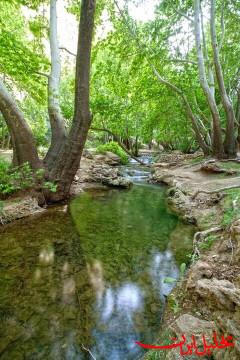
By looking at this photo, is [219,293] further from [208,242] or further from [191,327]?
[208,242]

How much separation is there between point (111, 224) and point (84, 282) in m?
2.76

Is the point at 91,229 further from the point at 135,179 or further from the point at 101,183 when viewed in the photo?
the point at 135,179

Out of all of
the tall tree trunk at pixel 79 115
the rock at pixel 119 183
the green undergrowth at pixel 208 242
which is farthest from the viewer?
the rock at pixel 119 183

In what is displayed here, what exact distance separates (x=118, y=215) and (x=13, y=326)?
468 centimetres

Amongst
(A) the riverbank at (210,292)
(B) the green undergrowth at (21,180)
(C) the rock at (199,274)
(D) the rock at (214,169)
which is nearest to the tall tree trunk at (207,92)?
(D) the rock at (214,169)

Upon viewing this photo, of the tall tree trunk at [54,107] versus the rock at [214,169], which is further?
the rock at [214,169]

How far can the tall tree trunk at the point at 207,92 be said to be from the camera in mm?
9074

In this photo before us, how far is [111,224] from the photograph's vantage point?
6.45 metres

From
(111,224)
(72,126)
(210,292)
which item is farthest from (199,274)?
(72,126)

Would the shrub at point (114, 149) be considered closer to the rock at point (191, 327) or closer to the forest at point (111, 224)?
the forest at point (111, 224)

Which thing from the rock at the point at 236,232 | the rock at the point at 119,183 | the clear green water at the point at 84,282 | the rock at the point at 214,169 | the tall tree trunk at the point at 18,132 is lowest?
the clear green water at the point at 84,282

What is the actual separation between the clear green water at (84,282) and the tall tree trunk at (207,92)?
6.51m

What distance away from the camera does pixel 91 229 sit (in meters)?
6.04

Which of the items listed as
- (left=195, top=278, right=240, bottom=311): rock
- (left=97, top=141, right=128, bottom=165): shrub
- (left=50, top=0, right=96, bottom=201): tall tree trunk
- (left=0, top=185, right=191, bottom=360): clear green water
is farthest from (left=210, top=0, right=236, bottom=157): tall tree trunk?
(left=97, top=141, right=128, bottom=165): shrub
